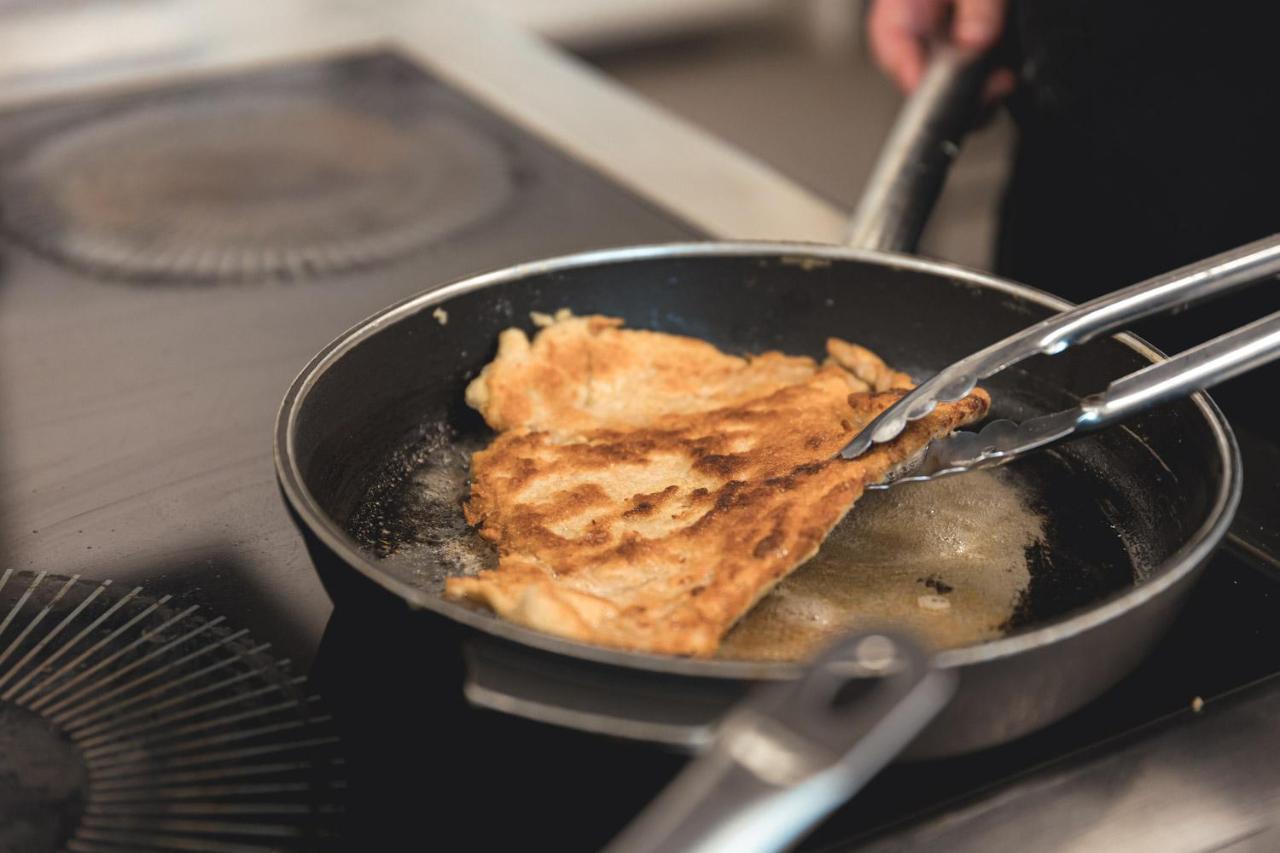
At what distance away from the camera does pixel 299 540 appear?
3.58ft

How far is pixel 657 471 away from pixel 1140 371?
39cm

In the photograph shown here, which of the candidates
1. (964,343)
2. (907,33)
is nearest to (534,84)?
(907,33)

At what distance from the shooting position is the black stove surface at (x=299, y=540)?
0.80 metres

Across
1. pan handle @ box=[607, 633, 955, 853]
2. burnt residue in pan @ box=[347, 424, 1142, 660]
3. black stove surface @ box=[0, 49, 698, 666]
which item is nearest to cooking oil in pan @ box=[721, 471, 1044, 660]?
burnt residue in pan @ box=[347, 424, 1142, 660]

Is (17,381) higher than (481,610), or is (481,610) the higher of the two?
(481,610)

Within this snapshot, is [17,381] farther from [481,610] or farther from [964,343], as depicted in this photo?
[964,343]

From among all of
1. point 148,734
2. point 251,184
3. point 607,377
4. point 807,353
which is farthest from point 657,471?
point 251,184

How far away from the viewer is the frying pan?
2.36 feet

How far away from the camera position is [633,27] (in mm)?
5039

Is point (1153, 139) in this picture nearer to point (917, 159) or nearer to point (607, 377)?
point (917, 159)

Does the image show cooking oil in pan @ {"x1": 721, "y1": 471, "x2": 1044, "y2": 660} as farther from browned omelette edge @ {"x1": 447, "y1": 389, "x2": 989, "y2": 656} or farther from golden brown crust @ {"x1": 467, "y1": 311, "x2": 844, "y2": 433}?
golden brown crust @ {"x1": 467, "y1": 311, "x2": 844, "y2": 433}

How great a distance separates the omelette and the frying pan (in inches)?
1.7

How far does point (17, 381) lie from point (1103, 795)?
1132mm

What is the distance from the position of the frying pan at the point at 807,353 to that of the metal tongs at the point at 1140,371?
7cm
